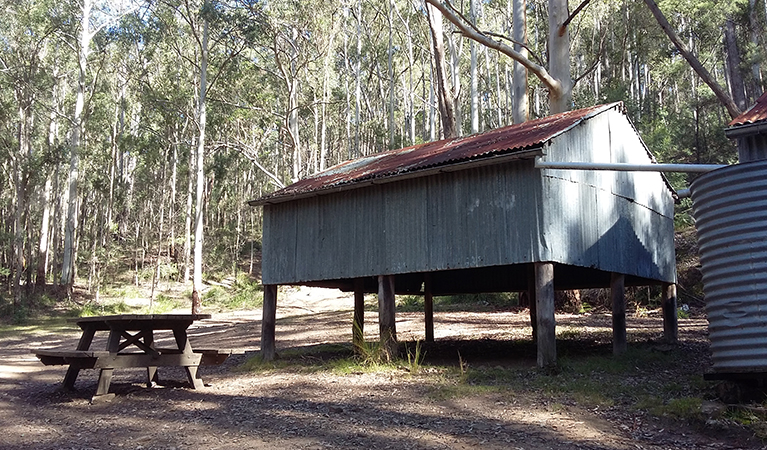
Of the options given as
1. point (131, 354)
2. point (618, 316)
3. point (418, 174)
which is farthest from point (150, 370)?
point (618, 316)

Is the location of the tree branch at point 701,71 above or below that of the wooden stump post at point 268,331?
above

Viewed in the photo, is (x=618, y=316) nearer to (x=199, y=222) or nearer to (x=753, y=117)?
(x=753, y=117)

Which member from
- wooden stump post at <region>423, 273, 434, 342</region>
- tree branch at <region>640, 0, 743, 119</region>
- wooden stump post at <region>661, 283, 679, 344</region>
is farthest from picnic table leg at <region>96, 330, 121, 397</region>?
wooden stump post at <region>661, 283, 679, 344</region>

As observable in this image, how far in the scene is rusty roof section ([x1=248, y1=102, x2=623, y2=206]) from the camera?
35.0 feet

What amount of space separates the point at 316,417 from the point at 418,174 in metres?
4.86

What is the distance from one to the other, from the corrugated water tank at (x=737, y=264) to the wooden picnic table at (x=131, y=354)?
652 centimetres

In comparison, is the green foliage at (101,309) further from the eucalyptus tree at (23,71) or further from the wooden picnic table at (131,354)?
the wooden picnic table at (131,354)

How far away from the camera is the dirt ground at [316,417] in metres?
6.74

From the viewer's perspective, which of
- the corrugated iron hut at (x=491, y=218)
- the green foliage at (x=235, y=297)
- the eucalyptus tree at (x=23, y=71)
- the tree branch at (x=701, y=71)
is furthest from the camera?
the eucalyptus tree at (x=23, y=71)

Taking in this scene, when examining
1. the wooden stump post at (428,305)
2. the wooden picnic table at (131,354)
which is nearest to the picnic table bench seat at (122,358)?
the wooden picnic table at (131,354)

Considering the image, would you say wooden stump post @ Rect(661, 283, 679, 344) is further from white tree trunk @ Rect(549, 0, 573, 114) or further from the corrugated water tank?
the corrugated water tank

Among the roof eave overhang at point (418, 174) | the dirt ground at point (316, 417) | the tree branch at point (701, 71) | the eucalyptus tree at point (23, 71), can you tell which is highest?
the eucalyptus tree at point (23, 71)

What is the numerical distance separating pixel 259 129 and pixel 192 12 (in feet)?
26.7

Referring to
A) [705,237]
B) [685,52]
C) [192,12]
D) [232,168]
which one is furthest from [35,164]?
[705,237]
